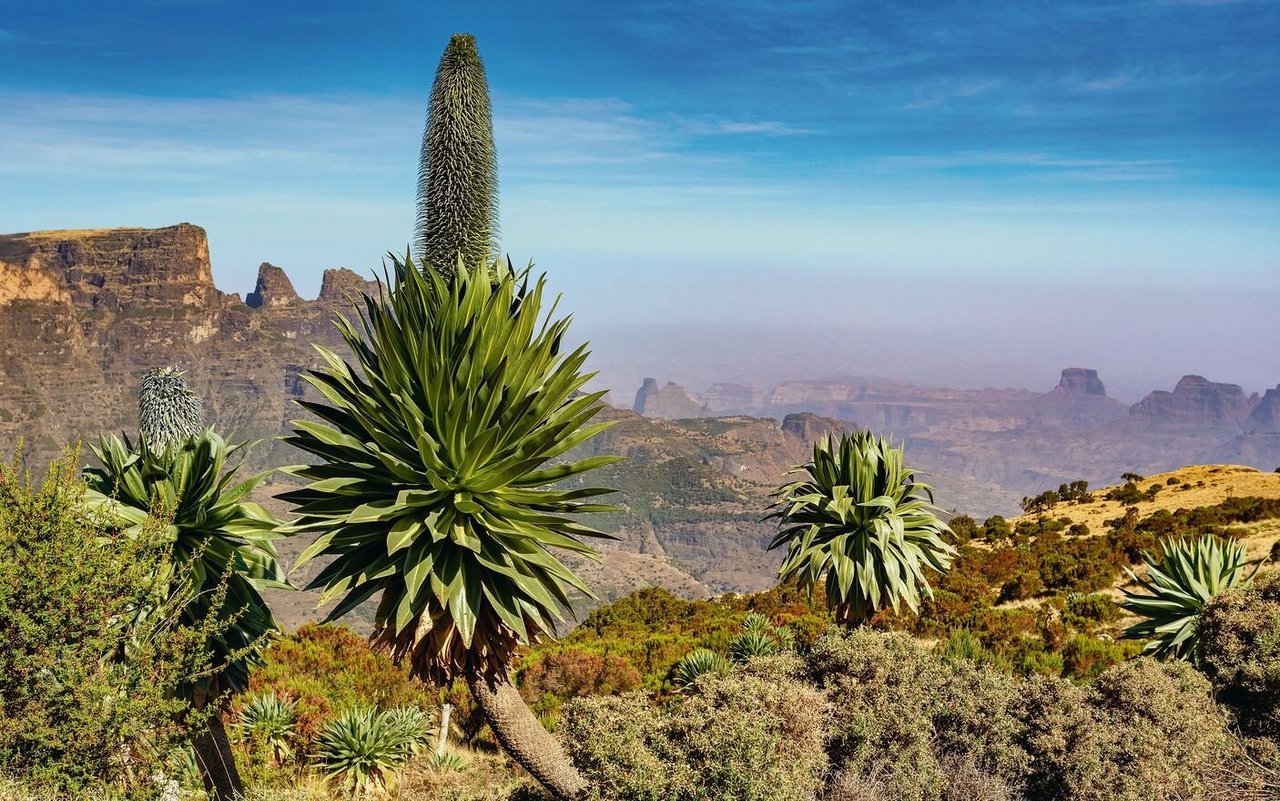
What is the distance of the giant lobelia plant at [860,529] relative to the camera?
1138 centimetres

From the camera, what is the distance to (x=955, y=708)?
8.55m

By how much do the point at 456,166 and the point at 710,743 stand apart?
552 centimetres

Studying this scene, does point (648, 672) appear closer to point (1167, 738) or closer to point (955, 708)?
point (955, 708)

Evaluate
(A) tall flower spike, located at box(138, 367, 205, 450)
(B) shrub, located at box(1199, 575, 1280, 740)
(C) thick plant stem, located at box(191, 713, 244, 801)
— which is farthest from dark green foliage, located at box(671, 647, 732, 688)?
(A) tall flower spike, located at box(138, 367, 205, 450)

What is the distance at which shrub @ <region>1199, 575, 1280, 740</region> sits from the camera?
905 cm

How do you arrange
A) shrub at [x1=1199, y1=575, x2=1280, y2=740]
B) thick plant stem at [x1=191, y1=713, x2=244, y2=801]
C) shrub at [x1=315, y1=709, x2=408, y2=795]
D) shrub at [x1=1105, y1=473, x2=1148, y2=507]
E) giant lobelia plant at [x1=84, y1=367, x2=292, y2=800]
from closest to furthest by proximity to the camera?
1. giant lobelia plant at [x1=84, y1=367, x2=292, y2=800]
2. thick plant stem at [x1=191, y1=713, x2=244, y2=801]
3. shrub at [x1=1199, y1=575, x2=1280, y2=740]
4. shrub at [x1=315, y1=709, x2=408, y2=795]
5. shrub at [x1=1105, y1=473, x2=1148, y2=507]

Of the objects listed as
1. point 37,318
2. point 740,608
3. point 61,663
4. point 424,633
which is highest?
point 37,318

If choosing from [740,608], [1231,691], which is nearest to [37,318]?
[740,608]

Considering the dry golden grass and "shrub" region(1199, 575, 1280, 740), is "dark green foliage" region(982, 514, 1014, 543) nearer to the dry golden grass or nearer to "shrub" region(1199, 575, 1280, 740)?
the dry golden grass

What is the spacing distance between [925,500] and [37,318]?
23978cm

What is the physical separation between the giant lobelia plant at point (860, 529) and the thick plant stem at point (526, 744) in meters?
4.54

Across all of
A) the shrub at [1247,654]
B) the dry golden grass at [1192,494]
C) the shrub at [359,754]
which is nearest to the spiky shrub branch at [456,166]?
the shrub at [359,754]

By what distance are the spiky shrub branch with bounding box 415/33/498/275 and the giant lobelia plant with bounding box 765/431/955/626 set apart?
6.53 metres

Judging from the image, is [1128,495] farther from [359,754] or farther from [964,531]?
[359,754]
